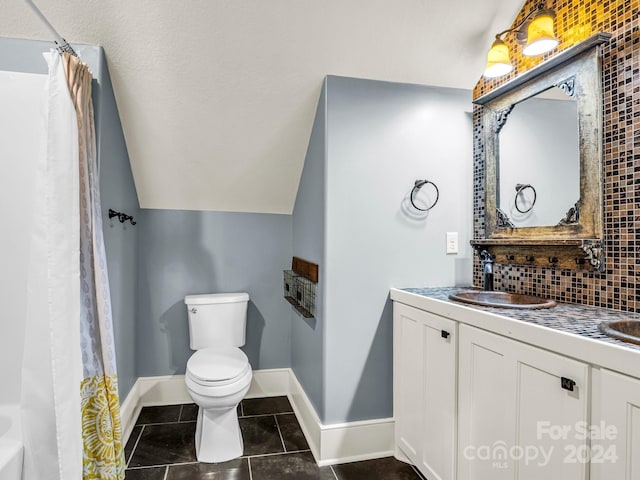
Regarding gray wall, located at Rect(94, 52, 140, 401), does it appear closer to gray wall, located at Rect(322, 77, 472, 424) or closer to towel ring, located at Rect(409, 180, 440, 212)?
gray wall, located at Rect(322, 77, 472, 424)

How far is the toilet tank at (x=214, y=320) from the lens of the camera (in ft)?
8.12

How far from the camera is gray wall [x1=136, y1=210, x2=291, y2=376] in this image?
8.64 feet

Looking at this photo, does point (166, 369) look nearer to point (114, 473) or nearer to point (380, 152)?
point (114, 473)

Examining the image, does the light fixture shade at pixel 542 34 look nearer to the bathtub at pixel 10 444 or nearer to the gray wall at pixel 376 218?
the gray wall at pixel 376 218

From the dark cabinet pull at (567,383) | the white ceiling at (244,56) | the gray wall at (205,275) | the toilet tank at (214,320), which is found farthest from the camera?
the gray wall at (205,275)

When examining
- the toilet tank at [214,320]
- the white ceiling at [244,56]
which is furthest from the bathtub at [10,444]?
the white ceiling at [244,56]

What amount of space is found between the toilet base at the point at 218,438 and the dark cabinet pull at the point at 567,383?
5.33ft

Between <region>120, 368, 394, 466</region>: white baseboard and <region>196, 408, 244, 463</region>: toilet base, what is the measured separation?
0.42 m

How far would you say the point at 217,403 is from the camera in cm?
194

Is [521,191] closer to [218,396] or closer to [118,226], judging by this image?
[218,396]

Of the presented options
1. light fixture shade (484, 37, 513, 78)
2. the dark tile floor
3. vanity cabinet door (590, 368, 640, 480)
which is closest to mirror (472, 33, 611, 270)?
light fixture shade (484, 37, 513, 78)

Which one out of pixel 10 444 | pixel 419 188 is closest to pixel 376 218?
pixel 419 188

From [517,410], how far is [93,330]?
1598mm

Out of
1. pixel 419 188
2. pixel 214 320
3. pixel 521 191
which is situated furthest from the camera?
pixel 214 320
